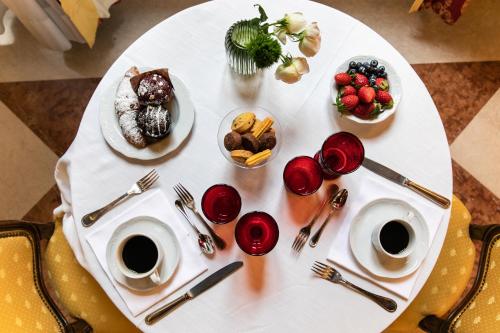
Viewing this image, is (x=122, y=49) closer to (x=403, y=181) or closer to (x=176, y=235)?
(x=176, y=235)

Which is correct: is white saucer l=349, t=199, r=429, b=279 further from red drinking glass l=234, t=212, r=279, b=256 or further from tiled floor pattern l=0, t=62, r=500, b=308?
tiled floor pattern l=0, t=62, r=500, b=308

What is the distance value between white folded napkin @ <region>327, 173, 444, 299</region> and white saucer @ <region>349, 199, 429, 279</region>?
0.04ft

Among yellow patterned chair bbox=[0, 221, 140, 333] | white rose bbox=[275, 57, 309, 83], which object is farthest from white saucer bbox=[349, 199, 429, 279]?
yellow patterned chair bbox=[0, 221, 140, 333]

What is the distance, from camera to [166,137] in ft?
3.44

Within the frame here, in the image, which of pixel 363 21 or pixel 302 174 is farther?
pixel 363 21

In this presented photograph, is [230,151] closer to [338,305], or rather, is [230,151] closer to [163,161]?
[163,161]

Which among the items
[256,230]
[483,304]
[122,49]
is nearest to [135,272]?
[256,230]

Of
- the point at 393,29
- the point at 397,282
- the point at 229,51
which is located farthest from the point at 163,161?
the point at 393,29

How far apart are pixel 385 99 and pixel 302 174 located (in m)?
0.26

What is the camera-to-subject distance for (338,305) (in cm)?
100

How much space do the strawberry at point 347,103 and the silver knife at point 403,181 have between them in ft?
0.42

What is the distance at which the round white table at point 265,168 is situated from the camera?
100cm

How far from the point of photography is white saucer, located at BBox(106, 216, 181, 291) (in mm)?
985

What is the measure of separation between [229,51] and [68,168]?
1.55ft
